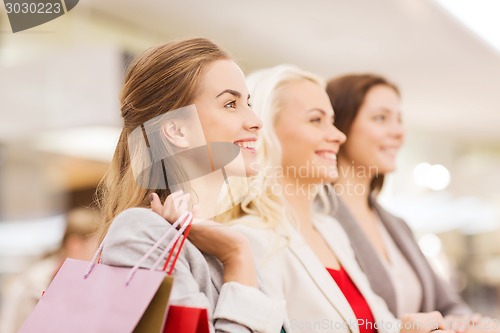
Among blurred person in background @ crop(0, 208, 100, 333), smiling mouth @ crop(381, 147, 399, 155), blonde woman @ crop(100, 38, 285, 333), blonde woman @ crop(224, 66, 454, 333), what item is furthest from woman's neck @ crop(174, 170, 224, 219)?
blurred person in background @ crop(0, 208, 100, 333)

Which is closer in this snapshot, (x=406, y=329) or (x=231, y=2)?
(x=406, y=329)

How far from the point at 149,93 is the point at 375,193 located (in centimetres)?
50

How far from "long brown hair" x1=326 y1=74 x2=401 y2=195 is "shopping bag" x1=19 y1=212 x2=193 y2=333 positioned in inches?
15.0

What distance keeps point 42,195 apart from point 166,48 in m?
1.89

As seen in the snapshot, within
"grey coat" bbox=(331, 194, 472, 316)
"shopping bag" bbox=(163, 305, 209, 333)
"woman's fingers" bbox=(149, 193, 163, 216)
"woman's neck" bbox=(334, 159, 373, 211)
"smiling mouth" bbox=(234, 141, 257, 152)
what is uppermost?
"smiling mouth" bbox=(234, 141, 257, 152)

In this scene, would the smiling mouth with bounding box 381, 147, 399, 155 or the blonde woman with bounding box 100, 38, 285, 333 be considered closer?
the blonde woman with bounding box 100, 38, 285, 333

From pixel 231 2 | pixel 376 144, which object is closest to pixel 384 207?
pixel 376 144

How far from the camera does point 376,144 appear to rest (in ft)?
2.98

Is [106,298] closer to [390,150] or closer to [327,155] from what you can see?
[327,155]

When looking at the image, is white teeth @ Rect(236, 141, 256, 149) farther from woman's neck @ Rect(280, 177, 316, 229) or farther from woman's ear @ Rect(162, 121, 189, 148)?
woman's neck @ Rect(280, 177, 316, 229)

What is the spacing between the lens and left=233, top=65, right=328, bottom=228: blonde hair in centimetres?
82

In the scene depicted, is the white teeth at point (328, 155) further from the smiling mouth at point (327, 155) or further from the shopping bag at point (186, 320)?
the shopping bag at point (186, 320)

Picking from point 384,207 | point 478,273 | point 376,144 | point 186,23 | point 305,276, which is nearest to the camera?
point 305,276

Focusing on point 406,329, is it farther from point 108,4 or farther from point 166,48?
point 108,4
